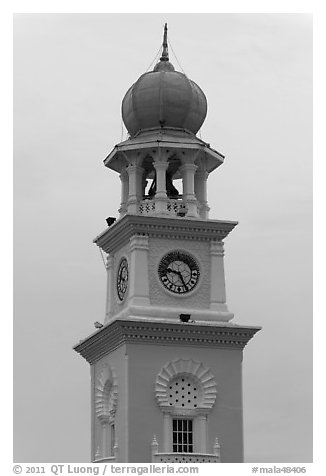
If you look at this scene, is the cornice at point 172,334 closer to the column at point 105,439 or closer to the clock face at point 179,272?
the clock face at point 179,272

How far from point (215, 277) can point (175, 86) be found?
5.85m

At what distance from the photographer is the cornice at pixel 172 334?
49375 millimetres

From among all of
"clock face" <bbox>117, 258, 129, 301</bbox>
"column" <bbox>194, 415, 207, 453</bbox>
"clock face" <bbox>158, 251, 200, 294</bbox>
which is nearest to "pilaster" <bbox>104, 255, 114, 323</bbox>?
"clock face" <bbox>117, 258, 129, 301</bbox>

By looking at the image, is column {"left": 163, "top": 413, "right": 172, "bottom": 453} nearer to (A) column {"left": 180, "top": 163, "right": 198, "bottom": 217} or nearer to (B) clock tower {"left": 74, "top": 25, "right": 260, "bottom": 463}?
(B) clock tower {"left": 74, "top": 25, "right": 260, "bottom": 463}

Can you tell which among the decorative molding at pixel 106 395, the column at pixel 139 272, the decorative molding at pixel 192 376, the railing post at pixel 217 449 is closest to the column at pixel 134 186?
the column at pixel 139 272

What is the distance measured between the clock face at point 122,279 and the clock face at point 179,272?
47.8 inches

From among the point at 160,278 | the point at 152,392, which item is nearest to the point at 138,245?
the point at 160,278

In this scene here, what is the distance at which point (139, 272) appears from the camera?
166ft

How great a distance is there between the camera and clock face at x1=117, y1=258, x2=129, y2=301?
5144cm

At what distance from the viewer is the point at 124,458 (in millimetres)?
48438

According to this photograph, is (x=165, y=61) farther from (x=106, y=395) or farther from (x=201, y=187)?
(x=106, y=395)

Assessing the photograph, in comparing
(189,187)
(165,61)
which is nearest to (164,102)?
(165,61)

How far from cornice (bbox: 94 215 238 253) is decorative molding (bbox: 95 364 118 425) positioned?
157 inches

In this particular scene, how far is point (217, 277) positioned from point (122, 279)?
9.41 ft
